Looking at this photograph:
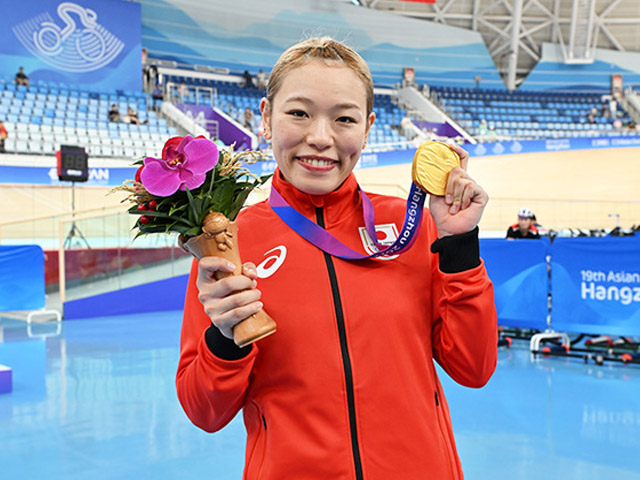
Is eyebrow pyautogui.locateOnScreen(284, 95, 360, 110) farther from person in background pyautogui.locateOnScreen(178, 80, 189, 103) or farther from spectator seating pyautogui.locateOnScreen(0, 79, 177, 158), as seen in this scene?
person in background pyautogui.locateOnScreen(178, 80, 189, 103)

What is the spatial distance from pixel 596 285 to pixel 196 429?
4039mm

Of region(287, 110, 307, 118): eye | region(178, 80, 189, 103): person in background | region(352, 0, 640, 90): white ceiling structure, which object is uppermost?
region(352, 0, 640, 90): white ceiling structure

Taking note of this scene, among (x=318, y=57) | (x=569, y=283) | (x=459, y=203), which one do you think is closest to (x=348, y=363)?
(x=459, y=203)

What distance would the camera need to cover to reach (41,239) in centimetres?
988

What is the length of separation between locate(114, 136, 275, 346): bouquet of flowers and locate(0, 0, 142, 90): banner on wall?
20.2 meters

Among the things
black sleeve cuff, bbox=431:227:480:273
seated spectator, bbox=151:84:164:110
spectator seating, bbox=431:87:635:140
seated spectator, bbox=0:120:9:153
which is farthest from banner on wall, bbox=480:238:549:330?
spectator seating, bbox=431:87:635:140

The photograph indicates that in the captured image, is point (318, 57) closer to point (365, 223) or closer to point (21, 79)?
point (365, 223)

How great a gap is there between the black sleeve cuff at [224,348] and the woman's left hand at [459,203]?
39cm

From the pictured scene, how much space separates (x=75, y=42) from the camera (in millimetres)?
19422

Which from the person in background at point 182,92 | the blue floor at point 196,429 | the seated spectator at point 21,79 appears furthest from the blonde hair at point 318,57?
the person in background at point 182,92

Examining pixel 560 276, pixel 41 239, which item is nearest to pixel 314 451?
pixel 560 276

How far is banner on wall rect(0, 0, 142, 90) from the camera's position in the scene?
18.6 metres

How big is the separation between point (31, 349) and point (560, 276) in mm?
5555

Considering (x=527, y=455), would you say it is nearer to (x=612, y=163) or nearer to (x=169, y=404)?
(x=169, y=404)
